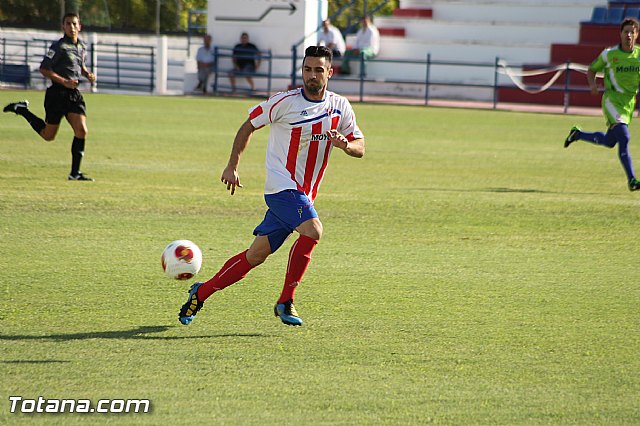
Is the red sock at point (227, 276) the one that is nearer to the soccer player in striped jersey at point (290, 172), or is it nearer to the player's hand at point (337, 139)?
the soccer player in striped jersey at point (290, 172)

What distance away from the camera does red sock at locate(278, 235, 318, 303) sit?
6.06m

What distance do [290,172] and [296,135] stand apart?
241 mm

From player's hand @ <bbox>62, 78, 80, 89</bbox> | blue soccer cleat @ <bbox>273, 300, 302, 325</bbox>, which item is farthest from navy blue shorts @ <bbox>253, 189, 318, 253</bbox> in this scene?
player's hand @ <bbox>62, 78, 80, 89</bbox>

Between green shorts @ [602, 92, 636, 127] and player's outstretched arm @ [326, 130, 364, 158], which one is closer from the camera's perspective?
player's outstretched arm @ [326, 130, 364, 158]

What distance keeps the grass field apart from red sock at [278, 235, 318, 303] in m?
0.24

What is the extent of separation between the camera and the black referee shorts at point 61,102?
40.9ft

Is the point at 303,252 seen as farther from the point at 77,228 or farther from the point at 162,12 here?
the point at 162,12

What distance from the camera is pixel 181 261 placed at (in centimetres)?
636

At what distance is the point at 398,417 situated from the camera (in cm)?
449

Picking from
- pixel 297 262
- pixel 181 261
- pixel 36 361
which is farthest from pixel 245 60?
pixel 36 361

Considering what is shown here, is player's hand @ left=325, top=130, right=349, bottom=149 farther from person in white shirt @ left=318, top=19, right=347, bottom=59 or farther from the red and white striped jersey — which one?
person in white shirt @ left=318, top=19, right=347, bottom=59

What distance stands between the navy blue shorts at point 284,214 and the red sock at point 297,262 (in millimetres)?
106

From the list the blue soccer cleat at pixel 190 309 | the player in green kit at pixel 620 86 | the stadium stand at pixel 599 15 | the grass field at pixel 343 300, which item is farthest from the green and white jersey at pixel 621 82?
the stadium stand at pixel 599 15
